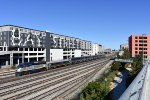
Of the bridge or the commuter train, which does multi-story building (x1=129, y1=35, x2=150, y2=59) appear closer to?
the commuter train

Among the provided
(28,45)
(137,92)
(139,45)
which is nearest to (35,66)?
(28,45)

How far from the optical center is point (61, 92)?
164 ft

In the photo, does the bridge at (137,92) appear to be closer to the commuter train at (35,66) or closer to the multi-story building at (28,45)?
the commuter train at (35,66)

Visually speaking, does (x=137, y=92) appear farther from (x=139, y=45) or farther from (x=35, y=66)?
(x=139, y=45)

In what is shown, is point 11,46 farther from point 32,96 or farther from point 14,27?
point 32,96

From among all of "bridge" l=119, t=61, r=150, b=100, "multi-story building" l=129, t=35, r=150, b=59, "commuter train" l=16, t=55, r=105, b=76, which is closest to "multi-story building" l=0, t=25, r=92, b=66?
"commuter train" l=16, t=55, r=105, b=76

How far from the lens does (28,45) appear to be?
11619 centimetres

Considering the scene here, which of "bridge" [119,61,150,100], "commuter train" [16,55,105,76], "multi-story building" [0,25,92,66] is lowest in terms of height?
"commuter train" [16,55,105,76]

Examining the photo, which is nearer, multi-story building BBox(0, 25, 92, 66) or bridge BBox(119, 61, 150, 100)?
bridge BBox(119, 61, 150, 100)

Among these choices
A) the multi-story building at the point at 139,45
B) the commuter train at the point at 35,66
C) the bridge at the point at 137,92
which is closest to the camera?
the bridge at the point at 137,92

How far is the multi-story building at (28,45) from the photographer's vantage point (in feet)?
341

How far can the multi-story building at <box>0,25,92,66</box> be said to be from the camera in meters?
104

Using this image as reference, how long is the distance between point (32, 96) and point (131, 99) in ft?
110

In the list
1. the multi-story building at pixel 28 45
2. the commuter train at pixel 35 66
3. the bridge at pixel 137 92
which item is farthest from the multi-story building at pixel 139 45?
the bridge at pixel 137 92
